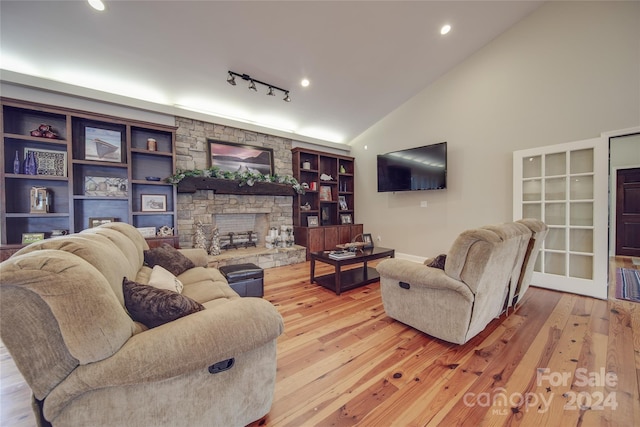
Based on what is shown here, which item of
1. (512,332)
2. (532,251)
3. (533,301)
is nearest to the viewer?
(512,332)

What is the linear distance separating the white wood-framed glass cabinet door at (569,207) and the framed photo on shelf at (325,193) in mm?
3378

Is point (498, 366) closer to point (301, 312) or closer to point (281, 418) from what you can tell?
point (281, 418)

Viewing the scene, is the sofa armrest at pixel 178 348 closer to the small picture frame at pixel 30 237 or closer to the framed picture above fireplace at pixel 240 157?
the small picture frame at pixel 30 237

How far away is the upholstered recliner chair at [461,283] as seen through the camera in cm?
168

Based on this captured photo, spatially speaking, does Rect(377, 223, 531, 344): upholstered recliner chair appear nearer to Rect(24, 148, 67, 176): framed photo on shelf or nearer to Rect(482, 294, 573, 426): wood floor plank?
Rect(482, 294, 573, 426): wood floor plank

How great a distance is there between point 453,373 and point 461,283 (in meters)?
0.60

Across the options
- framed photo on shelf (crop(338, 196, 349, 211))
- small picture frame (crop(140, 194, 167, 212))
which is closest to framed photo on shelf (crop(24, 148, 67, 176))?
small picture frame (crop(140, 194, 167, 212))

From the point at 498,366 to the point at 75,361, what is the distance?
7.63 feet

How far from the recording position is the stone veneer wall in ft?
12.6

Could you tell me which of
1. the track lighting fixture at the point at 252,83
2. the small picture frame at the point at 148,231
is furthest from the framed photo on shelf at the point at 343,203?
the small picture frame at the point at 148,231

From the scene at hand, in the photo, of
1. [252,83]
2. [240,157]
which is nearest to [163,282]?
[252,83]

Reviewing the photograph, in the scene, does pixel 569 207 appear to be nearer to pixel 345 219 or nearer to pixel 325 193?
pixel 345 219

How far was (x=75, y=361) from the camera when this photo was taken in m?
0.84

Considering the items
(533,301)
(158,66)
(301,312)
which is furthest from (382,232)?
(158,66)
